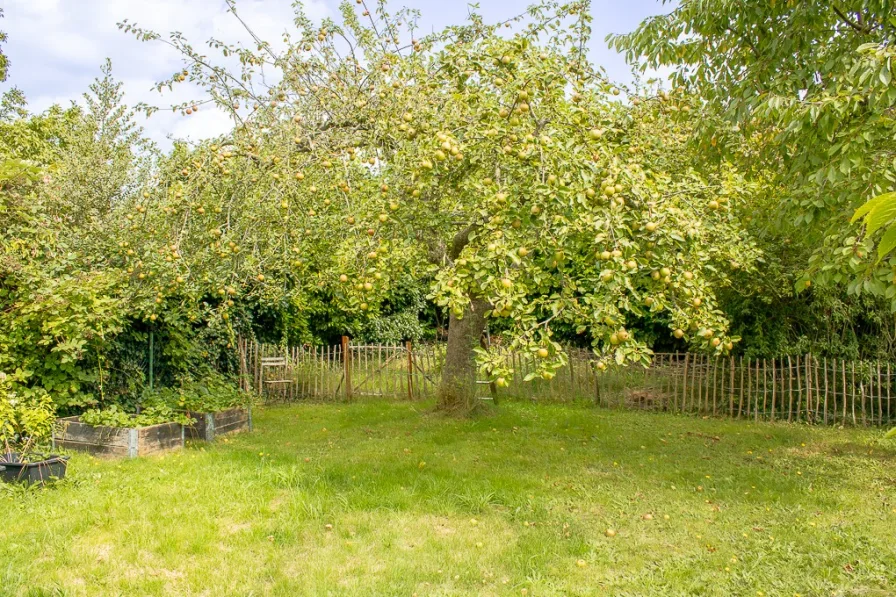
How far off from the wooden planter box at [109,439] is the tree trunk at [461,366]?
4064 mm

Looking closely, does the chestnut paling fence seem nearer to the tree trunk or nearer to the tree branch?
the tree trunk

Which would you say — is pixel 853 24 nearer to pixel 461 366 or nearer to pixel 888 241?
pixel 461 366

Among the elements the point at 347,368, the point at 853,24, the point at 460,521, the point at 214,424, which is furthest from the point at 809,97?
the point at 347,368

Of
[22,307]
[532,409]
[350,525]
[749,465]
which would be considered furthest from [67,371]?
[749,465]

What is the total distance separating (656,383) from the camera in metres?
10.8

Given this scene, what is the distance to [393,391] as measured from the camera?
470 inches

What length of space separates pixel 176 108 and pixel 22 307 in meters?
3.09

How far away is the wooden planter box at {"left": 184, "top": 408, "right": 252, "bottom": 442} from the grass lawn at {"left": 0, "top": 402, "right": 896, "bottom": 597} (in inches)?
10.5

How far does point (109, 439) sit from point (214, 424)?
138 centimetres

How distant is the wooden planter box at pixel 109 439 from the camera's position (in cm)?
675

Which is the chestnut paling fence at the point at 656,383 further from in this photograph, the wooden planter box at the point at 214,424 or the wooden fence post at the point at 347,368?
the wooden planter box at the point at 214,424

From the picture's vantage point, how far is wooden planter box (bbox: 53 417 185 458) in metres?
6.75

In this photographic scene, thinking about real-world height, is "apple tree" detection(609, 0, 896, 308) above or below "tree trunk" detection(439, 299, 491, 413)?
above

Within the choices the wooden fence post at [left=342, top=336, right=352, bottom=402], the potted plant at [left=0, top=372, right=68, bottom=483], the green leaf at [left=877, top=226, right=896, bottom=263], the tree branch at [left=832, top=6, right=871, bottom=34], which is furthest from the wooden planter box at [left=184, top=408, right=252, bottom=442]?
the tree branch at [left=832, top=6, right=871, bottom=34]
